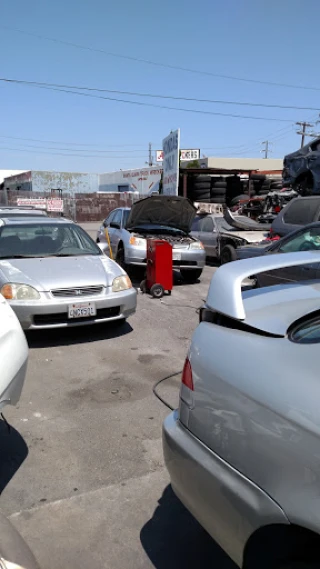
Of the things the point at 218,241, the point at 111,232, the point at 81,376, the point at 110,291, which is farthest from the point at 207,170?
the point at 81,376

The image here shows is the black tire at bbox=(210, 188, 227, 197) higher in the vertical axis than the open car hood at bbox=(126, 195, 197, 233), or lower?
higher

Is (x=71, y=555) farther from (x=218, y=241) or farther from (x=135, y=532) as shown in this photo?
(x=218, y=241)

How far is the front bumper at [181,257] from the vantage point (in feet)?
29.4

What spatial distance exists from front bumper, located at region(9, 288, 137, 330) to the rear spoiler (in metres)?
3.29

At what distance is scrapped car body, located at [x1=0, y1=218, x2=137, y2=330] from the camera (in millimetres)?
5086

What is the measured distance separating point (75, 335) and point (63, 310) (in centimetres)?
69

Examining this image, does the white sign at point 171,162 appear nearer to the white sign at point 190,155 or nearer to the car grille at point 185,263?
the car grille at point 185,263

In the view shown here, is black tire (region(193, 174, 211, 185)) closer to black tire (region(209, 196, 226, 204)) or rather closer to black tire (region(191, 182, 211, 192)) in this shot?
black tire (region(191, 182, 211, 192))

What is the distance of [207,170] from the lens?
21234 mm

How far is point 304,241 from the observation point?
6.37 metres

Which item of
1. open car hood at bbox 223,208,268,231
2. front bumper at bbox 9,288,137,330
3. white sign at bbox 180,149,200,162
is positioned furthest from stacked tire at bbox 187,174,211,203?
white sign at bbox 180,149,200,162

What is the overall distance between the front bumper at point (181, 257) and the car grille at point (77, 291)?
3.53 meters

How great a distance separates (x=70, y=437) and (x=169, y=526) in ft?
3.75

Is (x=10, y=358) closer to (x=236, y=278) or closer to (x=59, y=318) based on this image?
(x=236, y=278)
